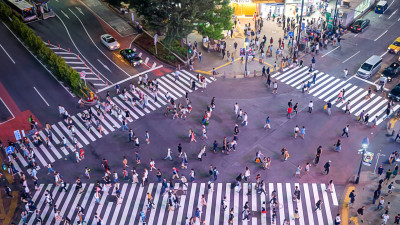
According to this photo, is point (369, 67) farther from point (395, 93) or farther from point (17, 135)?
point (17, 135)

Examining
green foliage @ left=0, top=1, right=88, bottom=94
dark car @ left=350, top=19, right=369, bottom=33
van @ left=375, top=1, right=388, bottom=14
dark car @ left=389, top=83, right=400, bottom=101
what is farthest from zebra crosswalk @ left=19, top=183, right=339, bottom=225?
van @ left=375, top=1, right=388, bottom=14

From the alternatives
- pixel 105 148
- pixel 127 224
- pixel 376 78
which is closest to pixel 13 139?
pixel 105 148

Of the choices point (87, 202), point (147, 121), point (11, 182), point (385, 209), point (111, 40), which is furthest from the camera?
point (111, 40)

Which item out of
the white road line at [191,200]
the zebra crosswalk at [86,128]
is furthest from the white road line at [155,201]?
the zebra crosswalk at [86,128]

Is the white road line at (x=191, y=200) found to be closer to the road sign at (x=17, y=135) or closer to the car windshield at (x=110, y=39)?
the road sign at (x=17, y=135)

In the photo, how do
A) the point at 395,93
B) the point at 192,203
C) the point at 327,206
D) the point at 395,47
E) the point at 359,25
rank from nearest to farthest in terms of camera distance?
the point at 327,206 < the point at 192,203 < the point at 395,93 < the point at 395,47 < the point at 359,25

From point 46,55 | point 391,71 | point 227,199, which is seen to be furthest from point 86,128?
point 391,71

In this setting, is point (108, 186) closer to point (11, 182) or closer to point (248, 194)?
point (11, 182)
